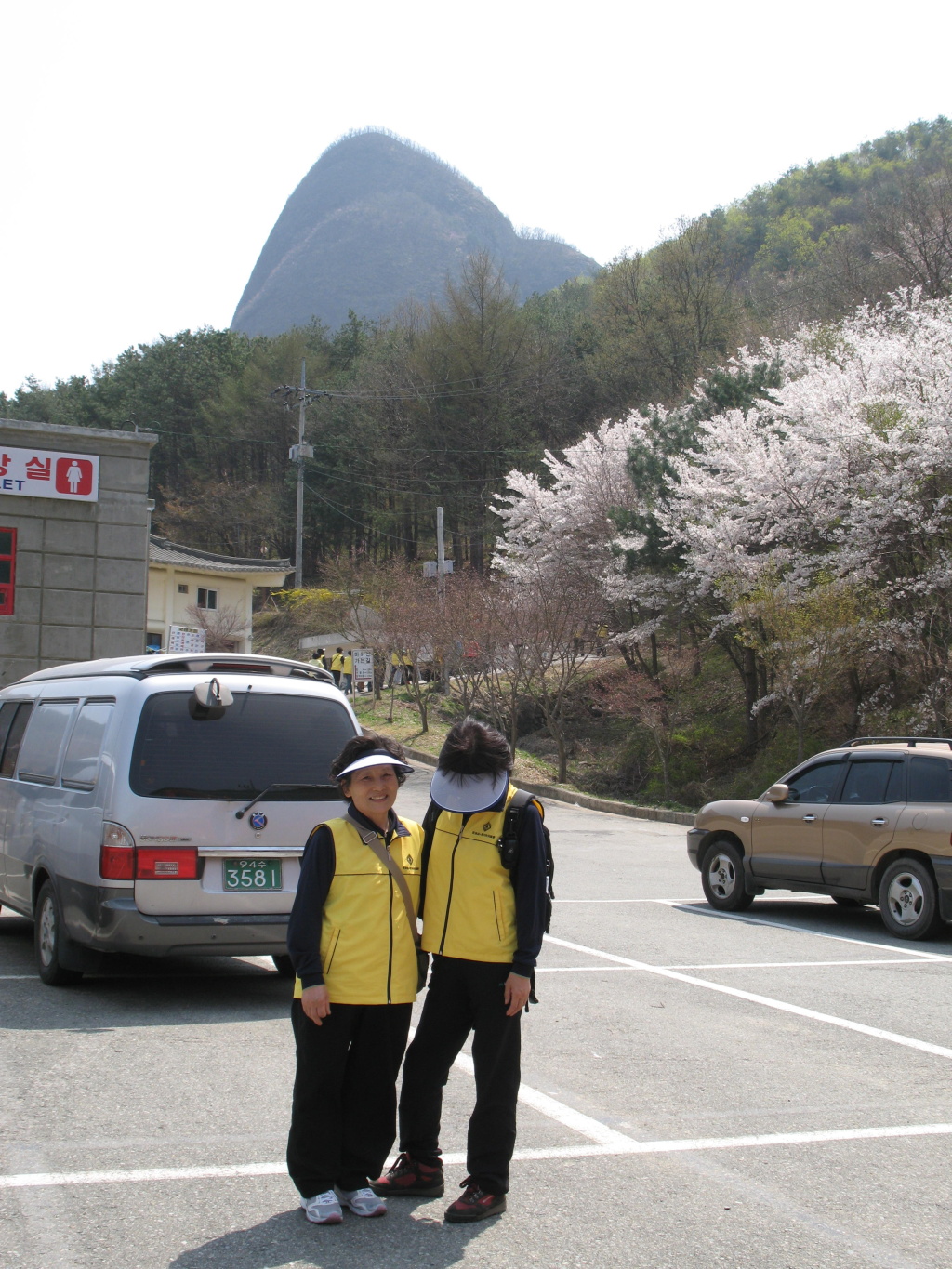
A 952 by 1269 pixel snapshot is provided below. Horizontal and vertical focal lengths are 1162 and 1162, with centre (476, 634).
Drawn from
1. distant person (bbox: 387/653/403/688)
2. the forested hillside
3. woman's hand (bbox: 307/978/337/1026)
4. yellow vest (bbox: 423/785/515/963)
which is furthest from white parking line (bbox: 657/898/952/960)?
distant person (bbox: 387/653/403/688)

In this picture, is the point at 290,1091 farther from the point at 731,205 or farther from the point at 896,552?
the point at 731,205

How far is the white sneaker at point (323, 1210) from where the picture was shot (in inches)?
149

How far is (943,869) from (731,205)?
102870 mm

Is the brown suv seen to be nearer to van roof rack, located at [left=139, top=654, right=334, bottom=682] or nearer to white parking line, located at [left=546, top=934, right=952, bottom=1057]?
white parking line, located at [left=546, top=934, right=952, bottom=1057]

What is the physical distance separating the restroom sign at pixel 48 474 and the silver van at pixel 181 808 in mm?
18343

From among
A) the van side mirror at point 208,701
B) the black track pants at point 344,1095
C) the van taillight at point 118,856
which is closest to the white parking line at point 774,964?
the van side mirror at point 208,701

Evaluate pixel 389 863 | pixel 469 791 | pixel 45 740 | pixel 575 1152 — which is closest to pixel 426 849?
pixel 389 863

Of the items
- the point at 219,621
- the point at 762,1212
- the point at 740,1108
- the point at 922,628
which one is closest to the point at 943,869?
the point at 740,1108

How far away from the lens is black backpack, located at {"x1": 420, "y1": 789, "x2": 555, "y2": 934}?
401 cm

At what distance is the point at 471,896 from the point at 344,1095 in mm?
795

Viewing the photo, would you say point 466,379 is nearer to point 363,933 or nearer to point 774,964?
point 774,964

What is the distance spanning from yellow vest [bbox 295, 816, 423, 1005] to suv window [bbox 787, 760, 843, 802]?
26.6 feet

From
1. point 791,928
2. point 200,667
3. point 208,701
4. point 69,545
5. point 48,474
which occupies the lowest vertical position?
point 791,928

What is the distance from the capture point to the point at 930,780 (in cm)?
1034
